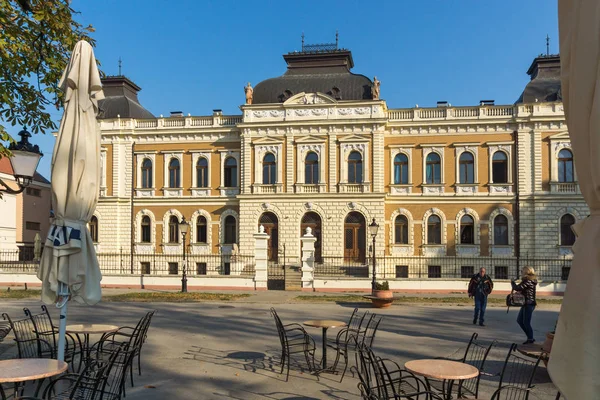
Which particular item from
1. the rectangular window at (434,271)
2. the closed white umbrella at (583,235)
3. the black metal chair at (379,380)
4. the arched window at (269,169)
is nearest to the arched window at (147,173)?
the arched window at (269,169)

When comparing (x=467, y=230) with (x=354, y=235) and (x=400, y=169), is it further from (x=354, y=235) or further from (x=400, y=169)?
(x=354, y=235)

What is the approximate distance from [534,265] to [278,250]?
51.1ft

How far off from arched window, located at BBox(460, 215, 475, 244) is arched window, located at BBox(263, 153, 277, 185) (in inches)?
497

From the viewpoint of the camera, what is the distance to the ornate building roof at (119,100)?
3722 cm

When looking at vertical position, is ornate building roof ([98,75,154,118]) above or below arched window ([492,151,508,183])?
above

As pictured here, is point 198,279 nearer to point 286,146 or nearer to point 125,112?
point 286,146

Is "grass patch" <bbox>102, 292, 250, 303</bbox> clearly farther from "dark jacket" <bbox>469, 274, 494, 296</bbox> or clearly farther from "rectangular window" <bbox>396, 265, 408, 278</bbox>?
"rectangular window" <bbox>396, 265, 408, 278</bbox>

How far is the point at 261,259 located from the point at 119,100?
2035 centimetres

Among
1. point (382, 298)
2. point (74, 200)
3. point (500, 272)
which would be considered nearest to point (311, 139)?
point (500, 272)

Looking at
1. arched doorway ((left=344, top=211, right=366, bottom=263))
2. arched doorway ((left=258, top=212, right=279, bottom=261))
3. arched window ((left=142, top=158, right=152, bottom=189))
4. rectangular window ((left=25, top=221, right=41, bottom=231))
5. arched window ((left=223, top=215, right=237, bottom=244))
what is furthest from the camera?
rectangular window ((left=25, top=221, right=41, bottom=231))

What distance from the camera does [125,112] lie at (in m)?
37.1

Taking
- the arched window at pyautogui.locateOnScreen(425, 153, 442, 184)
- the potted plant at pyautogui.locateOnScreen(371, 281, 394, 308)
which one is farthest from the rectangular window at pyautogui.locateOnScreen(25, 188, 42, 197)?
the potted plant at pyautogui.locateOnScreen(371, 281, 394, 308)

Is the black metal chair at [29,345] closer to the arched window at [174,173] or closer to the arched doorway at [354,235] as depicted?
the arched doorway at [354,235]

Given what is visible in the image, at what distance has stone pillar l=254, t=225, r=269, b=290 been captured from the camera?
24.5 metres
